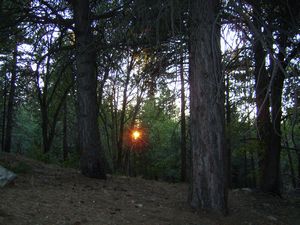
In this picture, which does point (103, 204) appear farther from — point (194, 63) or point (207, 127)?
point (194, 63)

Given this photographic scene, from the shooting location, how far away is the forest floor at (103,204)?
15.6 ft

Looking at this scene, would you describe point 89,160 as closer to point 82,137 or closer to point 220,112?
point 82,137

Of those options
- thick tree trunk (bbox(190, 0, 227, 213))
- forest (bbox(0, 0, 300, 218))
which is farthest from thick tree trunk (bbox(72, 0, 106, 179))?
thick tree trunk (bbox(190, 0, 227, 213))

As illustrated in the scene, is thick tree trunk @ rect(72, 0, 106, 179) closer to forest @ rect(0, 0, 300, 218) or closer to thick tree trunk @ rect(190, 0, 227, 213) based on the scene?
forest @ rect(0, 0, 300, 218)

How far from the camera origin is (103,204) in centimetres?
582

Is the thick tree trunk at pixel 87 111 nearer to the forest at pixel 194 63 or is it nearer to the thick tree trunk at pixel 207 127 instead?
the forest at pixel 194 63

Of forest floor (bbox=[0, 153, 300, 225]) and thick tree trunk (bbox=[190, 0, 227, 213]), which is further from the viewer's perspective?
thick tree trunk (bbox=[190, 0, 227, 213])

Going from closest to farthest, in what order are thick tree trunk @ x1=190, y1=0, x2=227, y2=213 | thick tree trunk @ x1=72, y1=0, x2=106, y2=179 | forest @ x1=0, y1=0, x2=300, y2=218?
forest @ x1=0, y1=0, x2=300, y2=218, thick tree trunk @ x1=190, y1=0, x2=227, y2=213, thick tree trunk @ x1=72, y1=0, x2=106, y2=179

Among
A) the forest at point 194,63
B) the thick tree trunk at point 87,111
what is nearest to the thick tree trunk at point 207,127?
the forest at point 194,63

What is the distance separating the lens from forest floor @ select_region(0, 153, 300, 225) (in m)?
4.74

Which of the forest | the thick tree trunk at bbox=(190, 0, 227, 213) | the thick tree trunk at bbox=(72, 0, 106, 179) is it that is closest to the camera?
the forest

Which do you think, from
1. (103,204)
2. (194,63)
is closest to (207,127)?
(194,63)

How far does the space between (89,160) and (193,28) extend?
4247 mm

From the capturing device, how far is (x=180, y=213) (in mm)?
5781
